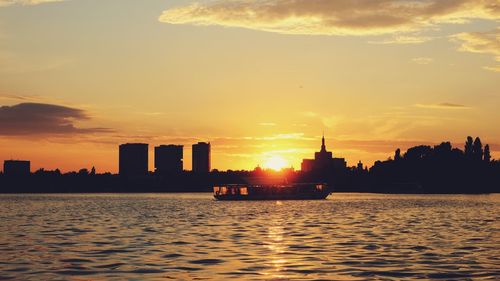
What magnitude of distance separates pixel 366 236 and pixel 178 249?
21.9m

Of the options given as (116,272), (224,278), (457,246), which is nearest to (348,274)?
(224,278)

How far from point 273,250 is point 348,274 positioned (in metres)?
15.2

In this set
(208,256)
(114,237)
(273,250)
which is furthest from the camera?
(114,237)

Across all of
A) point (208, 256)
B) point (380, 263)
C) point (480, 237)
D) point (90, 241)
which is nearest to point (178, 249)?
point (208, 256)

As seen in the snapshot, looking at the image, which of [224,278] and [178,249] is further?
[178,249]

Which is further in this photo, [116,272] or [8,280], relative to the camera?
[116,272]

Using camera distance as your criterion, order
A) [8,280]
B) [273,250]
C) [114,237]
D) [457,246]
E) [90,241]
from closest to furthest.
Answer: [8,280]
[273,250]
[457,246]
[90,241]
[114,237]

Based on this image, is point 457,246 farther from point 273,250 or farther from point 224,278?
point 224,278

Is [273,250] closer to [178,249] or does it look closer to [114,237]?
[178,249]

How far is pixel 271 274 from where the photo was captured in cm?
4316

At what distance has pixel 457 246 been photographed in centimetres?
6322

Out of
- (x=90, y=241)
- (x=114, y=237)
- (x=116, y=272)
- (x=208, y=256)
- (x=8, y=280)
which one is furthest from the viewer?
(x=114, y=237)

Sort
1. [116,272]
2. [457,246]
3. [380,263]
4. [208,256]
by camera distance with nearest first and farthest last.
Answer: [116,272] → [380,263] → [208,256] → [457,246]

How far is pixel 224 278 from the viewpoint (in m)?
41.7
